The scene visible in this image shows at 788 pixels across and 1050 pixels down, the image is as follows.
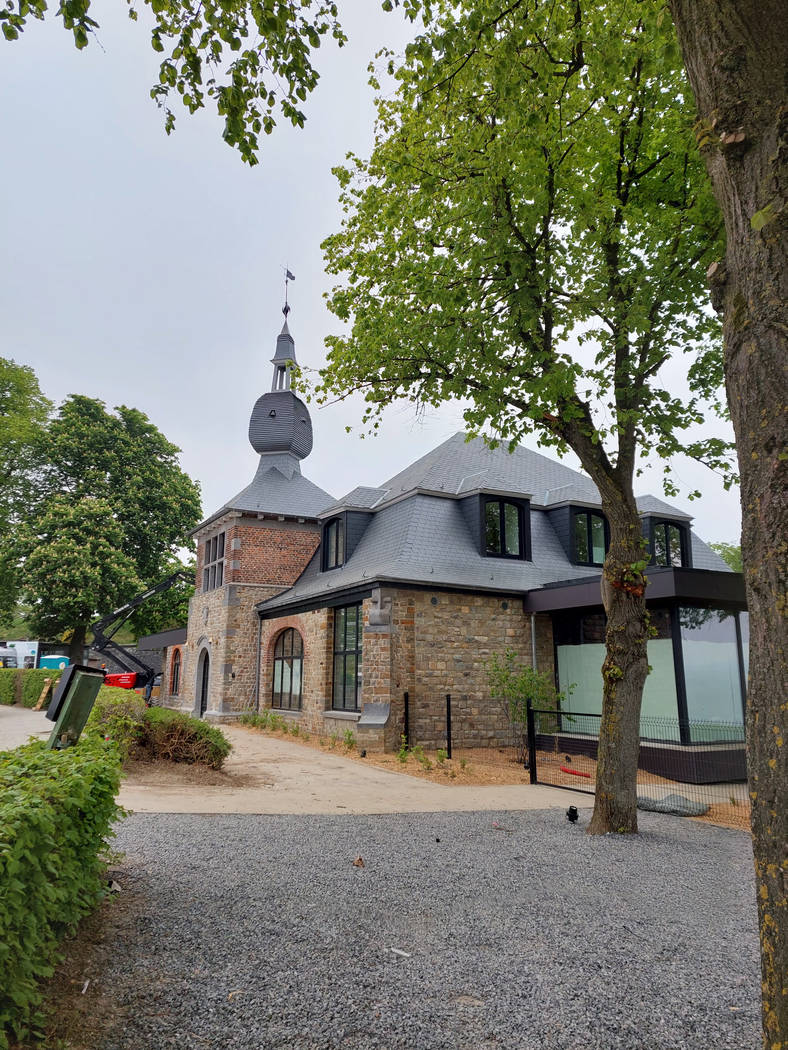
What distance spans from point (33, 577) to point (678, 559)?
2307 cm

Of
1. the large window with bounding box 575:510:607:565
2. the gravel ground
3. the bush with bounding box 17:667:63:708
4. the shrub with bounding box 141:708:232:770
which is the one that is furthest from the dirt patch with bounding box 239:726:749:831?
the bush with bounding box 17:667:63:708

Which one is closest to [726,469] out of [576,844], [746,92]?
[576,844]

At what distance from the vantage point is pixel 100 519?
2778 cm

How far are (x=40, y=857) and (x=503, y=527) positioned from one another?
572 inches

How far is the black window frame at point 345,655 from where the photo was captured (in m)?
14.9

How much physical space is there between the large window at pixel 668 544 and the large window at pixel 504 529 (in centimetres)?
354

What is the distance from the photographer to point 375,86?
27.7ft

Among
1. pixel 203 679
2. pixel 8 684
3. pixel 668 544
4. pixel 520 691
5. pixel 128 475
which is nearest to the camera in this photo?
pixel 520 691

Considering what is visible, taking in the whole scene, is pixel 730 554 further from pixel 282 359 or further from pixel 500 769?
pixel 500 769

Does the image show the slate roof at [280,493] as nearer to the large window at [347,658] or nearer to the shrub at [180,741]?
the large window at [347,658]

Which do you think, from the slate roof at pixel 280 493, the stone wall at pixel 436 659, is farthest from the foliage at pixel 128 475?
the stone wall at pixel 436 659

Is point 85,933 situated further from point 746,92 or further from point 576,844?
point 746,92

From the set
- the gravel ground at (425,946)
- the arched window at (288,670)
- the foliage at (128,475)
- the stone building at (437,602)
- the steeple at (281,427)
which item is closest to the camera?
the gravel ground at (425,946)

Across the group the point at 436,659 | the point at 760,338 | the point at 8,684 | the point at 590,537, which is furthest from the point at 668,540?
the point at 8,684
